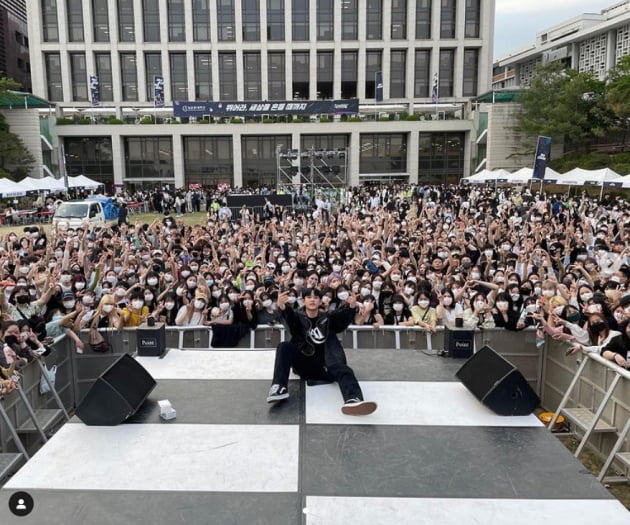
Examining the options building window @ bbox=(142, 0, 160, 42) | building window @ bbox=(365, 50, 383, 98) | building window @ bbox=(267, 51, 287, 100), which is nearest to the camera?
building window @ bbox=(142, 0, 160, 42)

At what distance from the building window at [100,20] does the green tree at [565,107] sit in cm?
4196

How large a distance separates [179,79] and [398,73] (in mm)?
23276

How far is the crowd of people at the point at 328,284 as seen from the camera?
7844 mm

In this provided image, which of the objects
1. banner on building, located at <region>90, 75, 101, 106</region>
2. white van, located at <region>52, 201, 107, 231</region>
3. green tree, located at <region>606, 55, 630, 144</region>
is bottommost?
white van, located at <region>52, 201, 107, 231</region>

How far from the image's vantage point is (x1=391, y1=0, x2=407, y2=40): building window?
2142 inches

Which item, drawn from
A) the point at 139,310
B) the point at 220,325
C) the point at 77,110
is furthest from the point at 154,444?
the point at 77,110

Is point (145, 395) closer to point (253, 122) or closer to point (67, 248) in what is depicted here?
point (67, 248)

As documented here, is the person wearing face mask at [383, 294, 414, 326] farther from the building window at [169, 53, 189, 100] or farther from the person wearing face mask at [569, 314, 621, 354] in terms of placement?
the building window at [169, 53, 189, 100]

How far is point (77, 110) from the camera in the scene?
181ft

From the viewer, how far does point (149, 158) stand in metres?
54.5

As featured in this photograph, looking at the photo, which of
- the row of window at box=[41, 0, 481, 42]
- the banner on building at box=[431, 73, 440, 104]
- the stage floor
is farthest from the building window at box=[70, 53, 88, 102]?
the stage floor

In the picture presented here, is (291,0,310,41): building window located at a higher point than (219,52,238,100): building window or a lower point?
higher

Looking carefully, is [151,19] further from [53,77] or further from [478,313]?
[478,313]

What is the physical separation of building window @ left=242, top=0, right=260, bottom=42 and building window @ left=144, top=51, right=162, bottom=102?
30.8 feet
